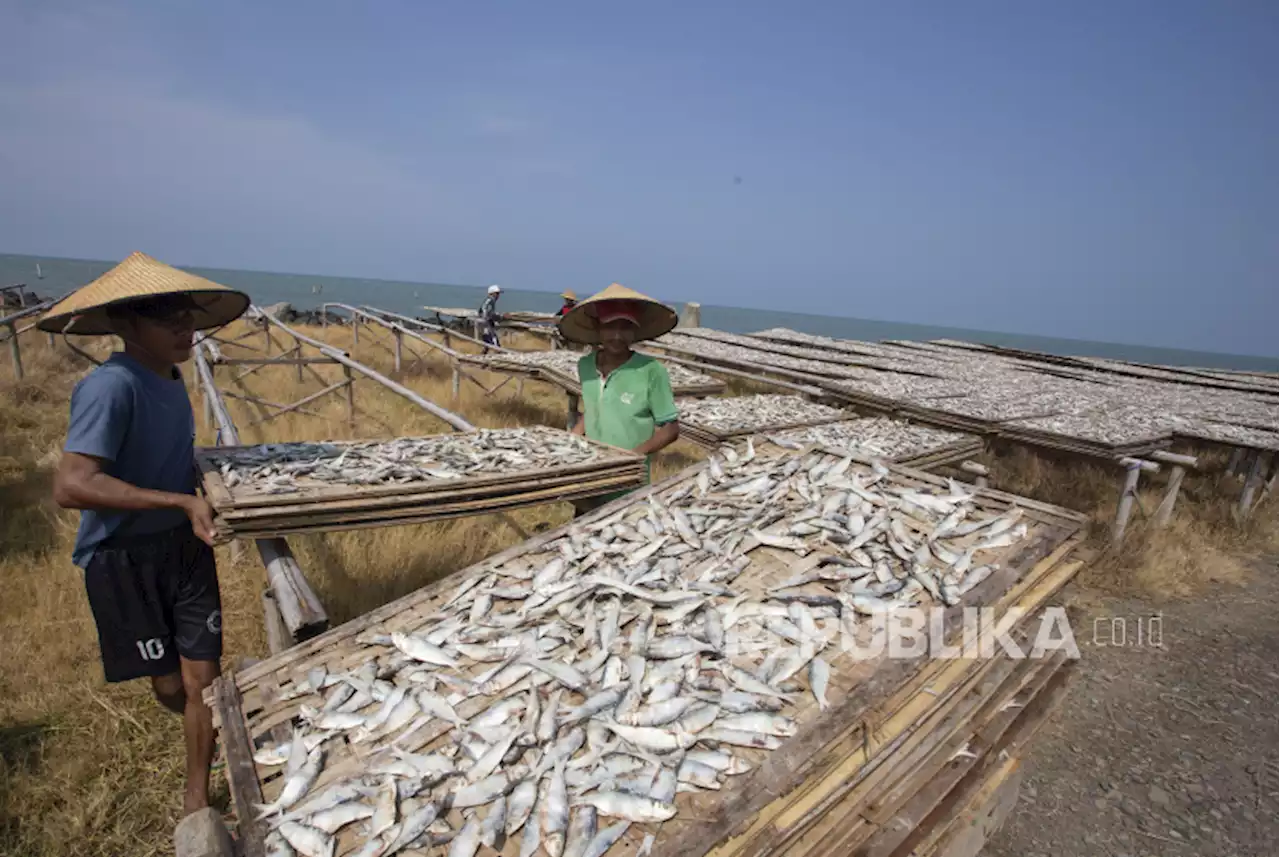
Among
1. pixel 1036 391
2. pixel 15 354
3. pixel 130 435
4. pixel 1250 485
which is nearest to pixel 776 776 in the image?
pixel 130 435

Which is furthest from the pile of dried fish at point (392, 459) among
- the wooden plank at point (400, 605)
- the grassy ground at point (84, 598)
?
the grassy ground at point (84, 598)

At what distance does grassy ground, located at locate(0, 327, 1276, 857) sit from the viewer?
343 cm

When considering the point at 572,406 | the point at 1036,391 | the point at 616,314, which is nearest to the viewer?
the point at 616,314

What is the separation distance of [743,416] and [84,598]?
7.25 metres

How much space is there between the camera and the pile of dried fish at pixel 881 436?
24.2 ft

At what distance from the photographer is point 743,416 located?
8.79m

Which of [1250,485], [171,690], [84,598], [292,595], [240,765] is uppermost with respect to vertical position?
[292,595]

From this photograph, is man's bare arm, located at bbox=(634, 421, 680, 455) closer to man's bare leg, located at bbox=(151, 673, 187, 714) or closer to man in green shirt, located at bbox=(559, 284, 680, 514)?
man in green shirt, located at bbox=(559, 284, 680, 514)

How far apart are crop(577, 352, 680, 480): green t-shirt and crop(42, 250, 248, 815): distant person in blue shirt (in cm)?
260

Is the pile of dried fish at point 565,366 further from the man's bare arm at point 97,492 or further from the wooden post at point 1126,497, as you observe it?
the man's bare arm at point 97,492

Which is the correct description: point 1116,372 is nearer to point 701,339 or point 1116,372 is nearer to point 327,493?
point 701,339

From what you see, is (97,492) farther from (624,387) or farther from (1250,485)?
(1250,485)

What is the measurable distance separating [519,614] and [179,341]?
213 cm

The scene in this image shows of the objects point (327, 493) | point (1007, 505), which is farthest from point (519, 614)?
point (1007, 505)
